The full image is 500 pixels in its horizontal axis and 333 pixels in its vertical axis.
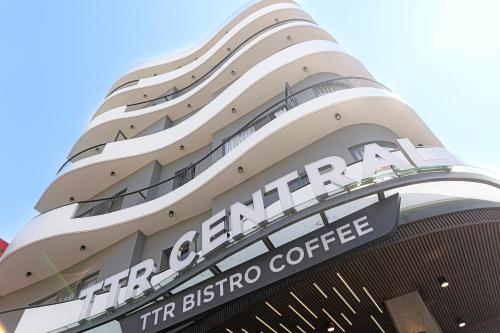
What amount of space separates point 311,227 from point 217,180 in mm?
6126

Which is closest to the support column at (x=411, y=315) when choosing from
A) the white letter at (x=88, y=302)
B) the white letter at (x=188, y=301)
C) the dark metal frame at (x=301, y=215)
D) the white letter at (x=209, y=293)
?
the dark metal frame at (x=301, y=215)

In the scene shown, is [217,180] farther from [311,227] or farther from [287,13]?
[287,13]

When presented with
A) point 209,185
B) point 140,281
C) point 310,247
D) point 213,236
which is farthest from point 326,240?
point 209,185

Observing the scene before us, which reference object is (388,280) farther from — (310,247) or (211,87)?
(211,87)

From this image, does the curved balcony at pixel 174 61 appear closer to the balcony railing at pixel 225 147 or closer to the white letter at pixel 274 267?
the balcony railing at pixel 225 147

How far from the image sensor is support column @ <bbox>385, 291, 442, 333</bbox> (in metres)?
7.66

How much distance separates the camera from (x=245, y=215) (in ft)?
26.6

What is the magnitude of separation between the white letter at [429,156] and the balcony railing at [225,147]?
5206 millimetres

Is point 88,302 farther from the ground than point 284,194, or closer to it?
closer to it

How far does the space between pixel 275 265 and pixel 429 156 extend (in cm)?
507

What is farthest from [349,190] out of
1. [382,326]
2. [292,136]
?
[292,136]

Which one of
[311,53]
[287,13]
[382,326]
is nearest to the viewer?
[382,326]

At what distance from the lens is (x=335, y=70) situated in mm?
16203

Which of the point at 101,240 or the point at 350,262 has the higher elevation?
the point at 101,240
